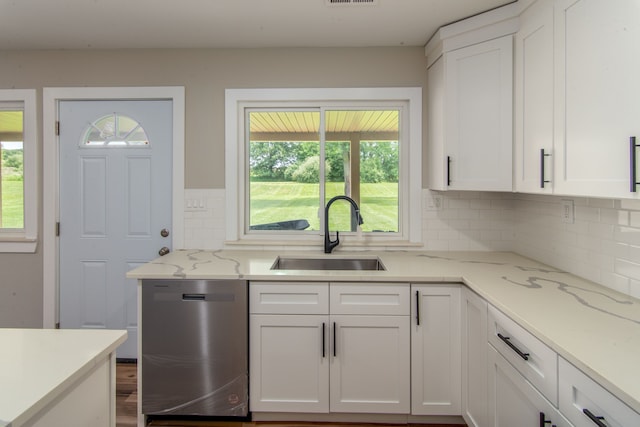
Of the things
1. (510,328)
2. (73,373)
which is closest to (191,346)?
(73,373)

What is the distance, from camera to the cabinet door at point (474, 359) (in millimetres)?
1678

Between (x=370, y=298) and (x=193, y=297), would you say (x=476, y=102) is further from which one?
(x=193, y=297)

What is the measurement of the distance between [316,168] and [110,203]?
154 centimetres

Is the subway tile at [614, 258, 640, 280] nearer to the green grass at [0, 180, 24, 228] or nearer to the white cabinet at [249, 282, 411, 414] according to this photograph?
the white cabinet at [249, 282, 411, 414]

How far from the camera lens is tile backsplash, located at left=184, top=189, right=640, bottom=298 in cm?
159

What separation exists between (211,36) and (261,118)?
625 millimetres

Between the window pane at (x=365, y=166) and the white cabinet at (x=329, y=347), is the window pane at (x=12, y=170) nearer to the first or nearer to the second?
the white cabinet at (x=329, y=347)

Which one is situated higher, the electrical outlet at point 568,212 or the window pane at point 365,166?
the window pane at point 365,166

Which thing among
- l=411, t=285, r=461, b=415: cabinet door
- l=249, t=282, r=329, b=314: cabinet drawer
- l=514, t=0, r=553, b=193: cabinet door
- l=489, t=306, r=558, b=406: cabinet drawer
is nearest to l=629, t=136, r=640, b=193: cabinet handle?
l=514, t=0, r=553, b=193: cabinet door

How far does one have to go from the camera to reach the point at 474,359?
70.7 inches

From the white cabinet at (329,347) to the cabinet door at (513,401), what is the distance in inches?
19.4

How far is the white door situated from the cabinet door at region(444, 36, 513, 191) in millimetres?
1962

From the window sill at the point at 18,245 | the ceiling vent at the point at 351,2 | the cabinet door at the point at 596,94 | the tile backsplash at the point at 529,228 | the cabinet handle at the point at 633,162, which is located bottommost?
the window sill at the point at 18,245

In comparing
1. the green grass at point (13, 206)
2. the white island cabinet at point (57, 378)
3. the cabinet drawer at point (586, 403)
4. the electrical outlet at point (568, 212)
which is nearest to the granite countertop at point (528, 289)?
the cabinet drawer at point (586, 403)
